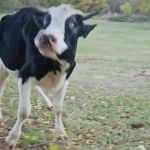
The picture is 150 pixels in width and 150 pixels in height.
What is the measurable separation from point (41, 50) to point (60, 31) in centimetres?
25

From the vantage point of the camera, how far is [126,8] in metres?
65.0

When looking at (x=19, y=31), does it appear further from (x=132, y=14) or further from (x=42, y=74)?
(x=132, y=14)

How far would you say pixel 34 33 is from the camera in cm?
537

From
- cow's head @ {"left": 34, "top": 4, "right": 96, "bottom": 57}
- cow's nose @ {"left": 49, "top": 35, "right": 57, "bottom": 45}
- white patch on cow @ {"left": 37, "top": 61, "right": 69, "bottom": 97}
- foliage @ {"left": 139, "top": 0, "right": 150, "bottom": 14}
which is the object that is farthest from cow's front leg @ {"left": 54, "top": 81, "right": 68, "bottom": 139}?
foliage @ {"left": 139, "top": 0, "right": 150, "bottom": 14}

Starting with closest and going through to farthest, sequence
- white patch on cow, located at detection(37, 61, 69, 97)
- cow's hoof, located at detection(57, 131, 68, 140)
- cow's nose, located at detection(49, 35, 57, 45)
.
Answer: cow's nose, located at detection(49, 35, 57, 45) < white patch on cow, located at detection(37, 61, 69, 97) < cow's hoof, located at detection(57, 131, 68, 140)

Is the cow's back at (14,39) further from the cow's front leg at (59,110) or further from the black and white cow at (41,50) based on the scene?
the cow's front leg at (59,110)

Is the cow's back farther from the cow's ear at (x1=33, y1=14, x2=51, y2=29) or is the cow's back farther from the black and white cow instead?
the cow's ear at (x1=33, y1=14, x2=51, y2=29)

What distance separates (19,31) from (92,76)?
861 cm

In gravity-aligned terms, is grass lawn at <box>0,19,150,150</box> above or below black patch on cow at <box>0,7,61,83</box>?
below

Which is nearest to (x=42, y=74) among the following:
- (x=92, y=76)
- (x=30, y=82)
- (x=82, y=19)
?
(x=30, y=82)

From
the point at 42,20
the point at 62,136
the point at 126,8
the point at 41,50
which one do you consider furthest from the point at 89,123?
the point at 126,8

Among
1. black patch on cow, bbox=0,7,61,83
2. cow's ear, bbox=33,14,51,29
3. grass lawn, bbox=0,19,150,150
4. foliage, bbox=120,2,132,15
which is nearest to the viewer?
cow's ear, bbox=33,14,51,29

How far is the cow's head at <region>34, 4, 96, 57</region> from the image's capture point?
4.69 m

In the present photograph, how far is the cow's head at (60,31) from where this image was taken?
4691mm
